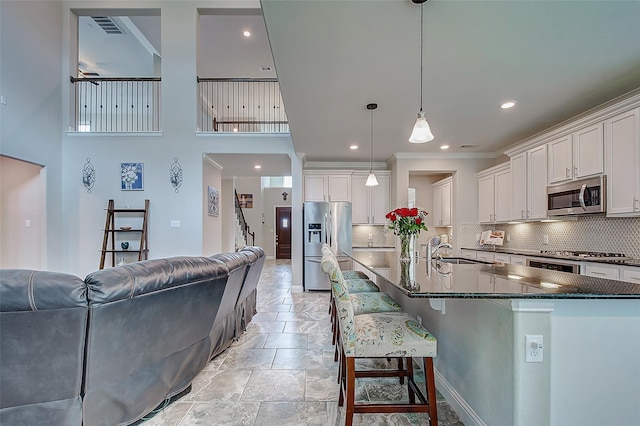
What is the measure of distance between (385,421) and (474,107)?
3136 millimetres

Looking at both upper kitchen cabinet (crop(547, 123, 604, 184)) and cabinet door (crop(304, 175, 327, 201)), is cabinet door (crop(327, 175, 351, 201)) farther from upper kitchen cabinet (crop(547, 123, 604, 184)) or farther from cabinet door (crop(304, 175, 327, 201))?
upper kitchen cabinet (crop(547, 123, 604, 184))

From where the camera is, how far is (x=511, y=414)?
138 cm

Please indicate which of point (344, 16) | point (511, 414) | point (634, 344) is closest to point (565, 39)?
point (344, 16)

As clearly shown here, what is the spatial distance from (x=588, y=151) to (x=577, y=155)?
16 centimetres

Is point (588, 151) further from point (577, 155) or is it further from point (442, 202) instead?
point (442, 202)

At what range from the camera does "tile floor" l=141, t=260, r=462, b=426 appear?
1.84 metres

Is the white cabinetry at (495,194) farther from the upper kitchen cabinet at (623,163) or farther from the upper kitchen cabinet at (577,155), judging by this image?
the upper kitchen cabinet at (623,163)

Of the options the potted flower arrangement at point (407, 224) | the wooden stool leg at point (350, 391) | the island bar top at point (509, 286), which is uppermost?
the potted flower arrangement at point (407, 224)

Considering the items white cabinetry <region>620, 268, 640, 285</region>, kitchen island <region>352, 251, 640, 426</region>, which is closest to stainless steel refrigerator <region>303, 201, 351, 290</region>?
white cabinetry <region>620, 268, 640, 285</region>

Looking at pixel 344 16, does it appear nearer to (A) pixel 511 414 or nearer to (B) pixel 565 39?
(B) pixel 565 39

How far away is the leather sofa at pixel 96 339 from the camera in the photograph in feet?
4.38

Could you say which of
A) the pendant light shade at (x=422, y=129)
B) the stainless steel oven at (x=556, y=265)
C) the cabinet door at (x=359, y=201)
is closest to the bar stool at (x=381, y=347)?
the pendant light shade at (x=422, y=129)

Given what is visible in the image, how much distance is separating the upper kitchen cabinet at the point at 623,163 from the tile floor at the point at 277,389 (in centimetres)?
263

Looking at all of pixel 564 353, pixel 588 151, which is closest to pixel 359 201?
pixel 588 151
